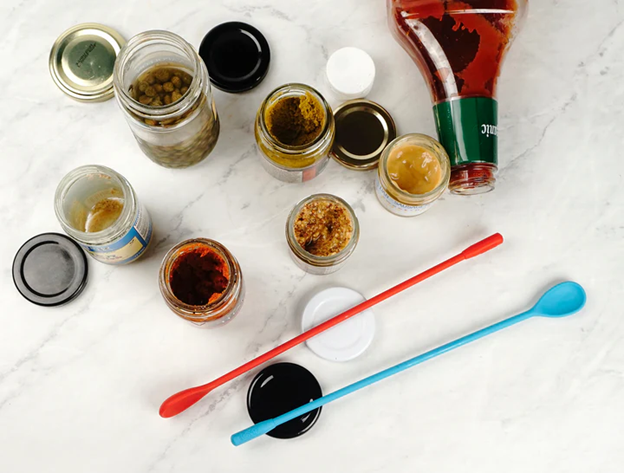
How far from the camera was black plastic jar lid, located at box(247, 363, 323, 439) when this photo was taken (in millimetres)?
857

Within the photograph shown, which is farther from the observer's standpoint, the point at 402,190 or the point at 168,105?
the point at 402,190

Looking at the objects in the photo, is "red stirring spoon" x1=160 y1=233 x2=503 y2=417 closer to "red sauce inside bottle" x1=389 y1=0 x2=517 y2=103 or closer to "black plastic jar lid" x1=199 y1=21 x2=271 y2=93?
"red sauce inside bottle" x1=389 y1=0 x2=517 y2=103

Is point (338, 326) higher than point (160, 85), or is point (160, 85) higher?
point (160, 85)

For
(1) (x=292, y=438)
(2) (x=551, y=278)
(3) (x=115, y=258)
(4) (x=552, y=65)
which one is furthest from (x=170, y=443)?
(4) (x=552, y=65)

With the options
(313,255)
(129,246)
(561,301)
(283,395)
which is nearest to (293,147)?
(313,255)

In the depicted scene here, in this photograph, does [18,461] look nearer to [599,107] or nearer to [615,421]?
[615,421]

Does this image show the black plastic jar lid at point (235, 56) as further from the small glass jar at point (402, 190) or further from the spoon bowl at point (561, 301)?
the spoon bowl at point (561, 301)

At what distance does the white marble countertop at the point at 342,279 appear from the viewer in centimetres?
86

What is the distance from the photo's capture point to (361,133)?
2.95 feet

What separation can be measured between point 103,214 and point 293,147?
0.30 meters

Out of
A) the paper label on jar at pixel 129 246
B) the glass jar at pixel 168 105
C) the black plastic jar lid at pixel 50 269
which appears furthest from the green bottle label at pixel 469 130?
the black plastic jar lid at pixel 50 269

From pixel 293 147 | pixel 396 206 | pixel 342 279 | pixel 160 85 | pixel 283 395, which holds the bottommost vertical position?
pixel 283 395

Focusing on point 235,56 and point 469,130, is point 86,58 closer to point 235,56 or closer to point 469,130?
point 235,56

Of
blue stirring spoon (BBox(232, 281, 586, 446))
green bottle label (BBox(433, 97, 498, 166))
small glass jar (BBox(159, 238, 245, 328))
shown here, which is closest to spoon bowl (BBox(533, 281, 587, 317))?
blue stirring spoon (BBox(232, 281, 586, 446))
